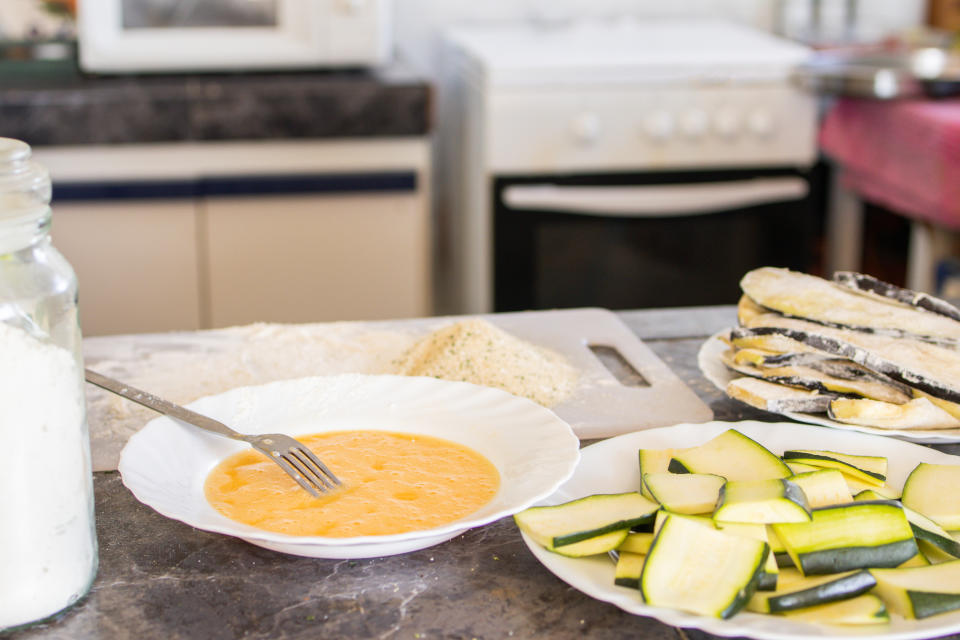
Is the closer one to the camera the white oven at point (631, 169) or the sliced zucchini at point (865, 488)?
the sliced zucchini at point (865, 488)

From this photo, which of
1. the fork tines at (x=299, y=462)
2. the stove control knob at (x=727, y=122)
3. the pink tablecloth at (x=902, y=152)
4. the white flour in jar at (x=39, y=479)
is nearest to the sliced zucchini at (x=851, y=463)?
the fork tines at (x=299, y=462)

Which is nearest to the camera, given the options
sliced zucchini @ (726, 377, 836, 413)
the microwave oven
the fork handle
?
the fork handle

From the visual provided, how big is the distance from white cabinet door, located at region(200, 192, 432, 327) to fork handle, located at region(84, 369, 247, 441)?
148 cm

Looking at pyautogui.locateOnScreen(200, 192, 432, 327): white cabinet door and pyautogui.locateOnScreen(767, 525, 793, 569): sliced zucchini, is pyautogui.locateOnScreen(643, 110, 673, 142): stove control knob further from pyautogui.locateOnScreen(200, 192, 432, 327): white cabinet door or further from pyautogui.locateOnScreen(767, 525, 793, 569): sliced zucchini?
pyautogui.locateOnScreen(767, 525, 793, 569): sliced zucchini

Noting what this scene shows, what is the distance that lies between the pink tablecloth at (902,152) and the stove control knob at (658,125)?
47cm

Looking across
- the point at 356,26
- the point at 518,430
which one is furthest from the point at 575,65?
the point at 518,430

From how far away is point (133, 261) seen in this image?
229 centimetres

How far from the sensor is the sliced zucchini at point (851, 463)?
29.7 inches

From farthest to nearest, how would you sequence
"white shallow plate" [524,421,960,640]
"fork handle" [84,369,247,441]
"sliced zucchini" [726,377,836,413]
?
1. "sliced zucchini" [726,377,836,413]
2. "fork handle" [84,369,247,441]
3. "white shallow plate" [524,421,960,640]

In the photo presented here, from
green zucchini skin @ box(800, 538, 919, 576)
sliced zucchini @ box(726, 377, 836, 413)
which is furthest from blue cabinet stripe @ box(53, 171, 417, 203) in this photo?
green zucchini skin @ box(800, 538, 919, 576)

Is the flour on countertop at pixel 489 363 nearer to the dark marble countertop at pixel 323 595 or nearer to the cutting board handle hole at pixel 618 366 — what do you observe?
the cutting board handle hole at pixel 618 366

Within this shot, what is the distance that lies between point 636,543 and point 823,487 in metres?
0.13

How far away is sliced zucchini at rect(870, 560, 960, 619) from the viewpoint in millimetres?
609

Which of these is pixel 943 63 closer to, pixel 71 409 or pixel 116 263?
pixel 116 263
